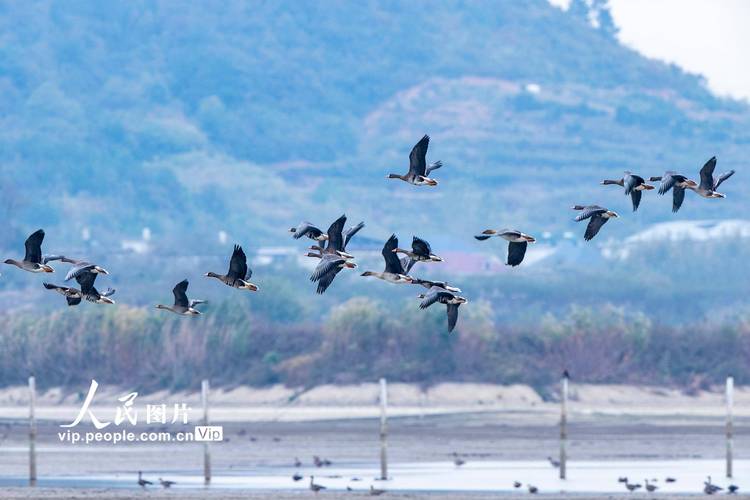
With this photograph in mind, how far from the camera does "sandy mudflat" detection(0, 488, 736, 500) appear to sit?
33844mm

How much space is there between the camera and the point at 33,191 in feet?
444

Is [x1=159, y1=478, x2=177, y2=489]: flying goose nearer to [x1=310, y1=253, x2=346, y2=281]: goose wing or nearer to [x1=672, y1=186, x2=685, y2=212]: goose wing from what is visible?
[x1=310, y1=253, x2=346, y2=281]: goose wing

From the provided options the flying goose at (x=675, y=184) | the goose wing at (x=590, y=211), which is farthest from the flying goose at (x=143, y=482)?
the flying goose at (x=675, y=184)

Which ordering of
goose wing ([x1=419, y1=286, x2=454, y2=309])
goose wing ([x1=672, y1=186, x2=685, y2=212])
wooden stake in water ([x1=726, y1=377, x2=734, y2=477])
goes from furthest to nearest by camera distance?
1. wooden stake in water ([x1=726, y1=377, x2=734, y2=477])
2. goose wing ([x1=672, y1=186, x2=685, y2=212])
3. goose wing ([x1=419, y1=286, x2=454, y2=309])

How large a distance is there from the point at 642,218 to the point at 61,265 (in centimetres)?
5517

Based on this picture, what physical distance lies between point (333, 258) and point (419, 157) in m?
1.85

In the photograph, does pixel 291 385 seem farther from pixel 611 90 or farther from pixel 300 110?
pixel 611 90

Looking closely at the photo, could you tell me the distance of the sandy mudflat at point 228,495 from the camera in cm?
3384

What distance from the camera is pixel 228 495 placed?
34.6m

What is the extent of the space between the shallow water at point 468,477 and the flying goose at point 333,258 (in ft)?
25.6

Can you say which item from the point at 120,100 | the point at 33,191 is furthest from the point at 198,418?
the point at 120,100

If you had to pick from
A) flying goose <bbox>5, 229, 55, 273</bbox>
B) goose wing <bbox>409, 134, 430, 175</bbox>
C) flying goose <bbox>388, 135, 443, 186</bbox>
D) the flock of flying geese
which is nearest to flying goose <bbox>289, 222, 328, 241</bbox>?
the flock of flying geese

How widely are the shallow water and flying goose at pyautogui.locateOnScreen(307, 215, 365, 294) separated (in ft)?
25.6

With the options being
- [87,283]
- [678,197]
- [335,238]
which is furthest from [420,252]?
[87,283]
